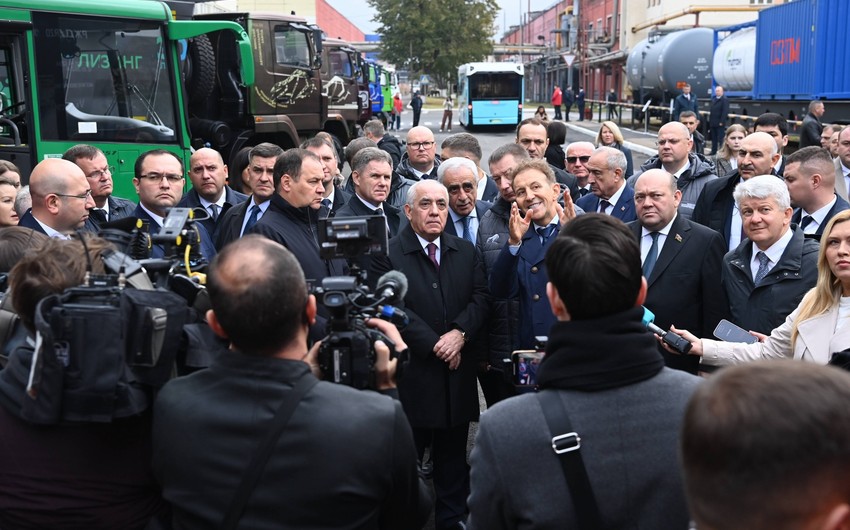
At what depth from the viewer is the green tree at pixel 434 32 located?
70438mm

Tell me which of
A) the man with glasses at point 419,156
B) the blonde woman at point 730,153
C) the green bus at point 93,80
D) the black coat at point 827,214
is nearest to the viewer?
the black coat at point 827,214

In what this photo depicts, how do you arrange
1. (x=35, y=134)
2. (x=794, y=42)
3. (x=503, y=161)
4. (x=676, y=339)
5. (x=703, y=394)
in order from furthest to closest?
(x=794, y=42) → (x=35, y=134) → (x=503, y=161) → (x=676, y=339) → (x=703, y=394)

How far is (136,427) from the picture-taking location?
260 cm

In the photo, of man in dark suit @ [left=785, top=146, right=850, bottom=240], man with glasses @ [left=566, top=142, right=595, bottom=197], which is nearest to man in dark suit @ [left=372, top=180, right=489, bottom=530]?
man in dark suit @ [left=785, top=146, right=850, bottom=240]

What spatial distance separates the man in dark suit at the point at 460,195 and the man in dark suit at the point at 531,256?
36.5 inches

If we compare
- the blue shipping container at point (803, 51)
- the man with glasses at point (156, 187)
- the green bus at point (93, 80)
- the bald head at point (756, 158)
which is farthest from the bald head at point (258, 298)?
the blue shipping container at point (803, 51)

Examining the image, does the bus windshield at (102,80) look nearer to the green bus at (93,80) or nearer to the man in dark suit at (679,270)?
the green bus at (93,80)

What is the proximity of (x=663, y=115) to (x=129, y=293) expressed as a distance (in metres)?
34.8

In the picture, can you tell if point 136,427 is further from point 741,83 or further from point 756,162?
point 741,83

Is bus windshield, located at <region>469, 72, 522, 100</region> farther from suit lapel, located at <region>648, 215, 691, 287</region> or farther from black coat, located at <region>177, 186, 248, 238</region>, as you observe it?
suit lapel, located at <region>648, 215, 691, 287</region>

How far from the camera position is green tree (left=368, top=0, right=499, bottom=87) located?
231ft

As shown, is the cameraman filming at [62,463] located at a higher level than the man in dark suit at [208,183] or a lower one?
lower

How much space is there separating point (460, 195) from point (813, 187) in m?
2.30

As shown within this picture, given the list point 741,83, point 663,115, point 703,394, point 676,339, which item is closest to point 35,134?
point 676,339
